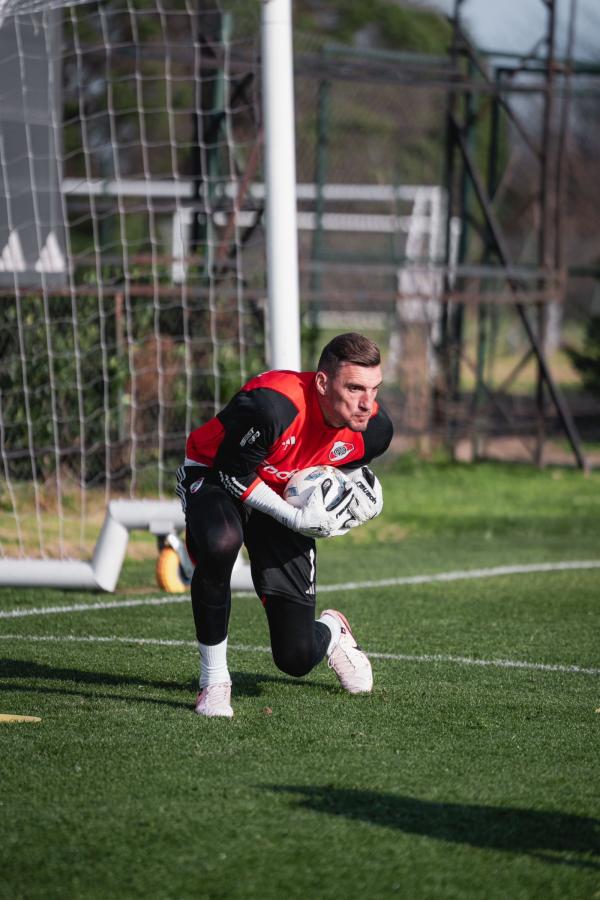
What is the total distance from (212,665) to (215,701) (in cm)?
14

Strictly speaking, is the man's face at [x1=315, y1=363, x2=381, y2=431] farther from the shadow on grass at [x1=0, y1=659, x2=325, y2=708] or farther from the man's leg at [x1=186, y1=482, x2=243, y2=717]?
the shadow on grass at [x1=0, y1=659, x2=325, y2=708]

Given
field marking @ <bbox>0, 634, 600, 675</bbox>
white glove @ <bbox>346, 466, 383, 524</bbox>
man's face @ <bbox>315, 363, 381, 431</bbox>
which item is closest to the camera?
man's face @ <bbox>315, 363, 381, 431</bbox>

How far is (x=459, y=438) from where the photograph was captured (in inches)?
547

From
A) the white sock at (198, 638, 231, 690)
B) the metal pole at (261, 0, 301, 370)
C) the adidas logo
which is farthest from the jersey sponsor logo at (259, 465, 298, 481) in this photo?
the adidas logo

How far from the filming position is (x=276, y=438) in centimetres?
452

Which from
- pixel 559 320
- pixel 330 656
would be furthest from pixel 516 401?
pixel 330 656

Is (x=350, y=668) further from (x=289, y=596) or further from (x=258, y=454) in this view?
(x=258, y=454)

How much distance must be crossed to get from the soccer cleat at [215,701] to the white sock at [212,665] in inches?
0.9

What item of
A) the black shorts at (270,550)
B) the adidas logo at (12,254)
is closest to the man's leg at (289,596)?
the black shorts at (270,550)

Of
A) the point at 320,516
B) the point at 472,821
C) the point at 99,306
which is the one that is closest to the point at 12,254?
the point at 99,306

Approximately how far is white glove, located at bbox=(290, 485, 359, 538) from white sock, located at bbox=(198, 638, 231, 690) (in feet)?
1.94

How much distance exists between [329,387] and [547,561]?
4.67 m

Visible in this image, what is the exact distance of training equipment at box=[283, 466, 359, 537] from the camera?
178 inches

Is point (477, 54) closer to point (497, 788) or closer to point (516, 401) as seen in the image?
point (516, 401)
